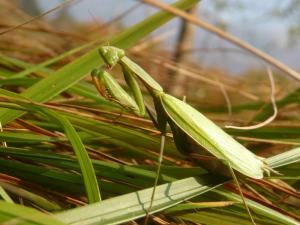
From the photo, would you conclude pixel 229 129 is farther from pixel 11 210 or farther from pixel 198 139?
pixel 11 210

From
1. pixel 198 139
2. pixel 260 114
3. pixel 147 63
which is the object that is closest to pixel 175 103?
pixel 198 139

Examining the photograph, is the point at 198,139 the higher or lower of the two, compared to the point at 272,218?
higher

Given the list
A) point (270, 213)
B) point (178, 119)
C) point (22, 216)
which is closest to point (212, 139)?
point (178, 119)

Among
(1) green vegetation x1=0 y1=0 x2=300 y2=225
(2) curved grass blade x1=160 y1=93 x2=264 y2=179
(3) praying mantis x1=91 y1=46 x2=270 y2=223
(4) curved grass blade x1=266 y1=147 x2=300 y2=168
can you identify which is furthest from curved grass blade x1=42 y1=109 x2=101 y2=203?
(4) curved grass blade x1=266 y1=147 x2=300 y2=168

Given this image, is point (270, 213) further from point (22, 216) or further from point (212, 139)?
point (22, 216)

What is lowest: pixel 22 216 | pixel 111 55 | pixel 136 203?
pixel 22 216

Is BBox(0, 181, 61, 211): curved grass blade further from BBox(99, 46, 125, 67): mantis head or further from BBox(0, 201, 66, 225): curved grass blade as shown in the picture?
BBox(99, 46, 125, 67): mantis head
